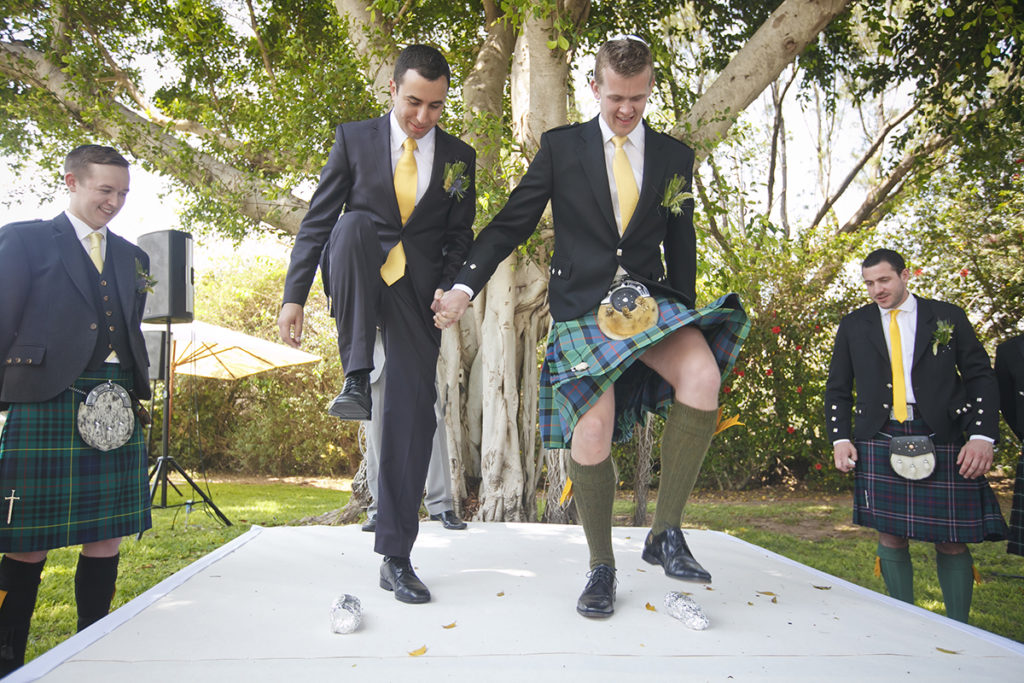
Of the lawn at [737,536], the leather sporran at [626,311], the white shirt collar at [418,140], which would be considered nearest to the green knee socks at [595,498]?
the leather sporran at [626,311]

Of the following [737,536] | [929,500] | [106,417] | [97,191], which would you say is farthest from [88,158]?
[737,536]

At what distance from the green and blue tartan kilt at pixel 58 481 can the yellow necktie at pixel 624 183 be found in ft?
5.80

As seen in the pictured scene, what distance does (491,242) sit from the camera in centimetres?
231

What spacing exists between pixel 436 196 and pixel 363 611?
129 cm

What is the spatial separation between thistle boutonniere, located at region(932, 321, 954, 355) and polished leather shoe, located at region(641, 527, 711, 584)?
1.59 metres

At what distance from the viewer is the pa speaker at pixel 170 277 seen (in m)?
5.35

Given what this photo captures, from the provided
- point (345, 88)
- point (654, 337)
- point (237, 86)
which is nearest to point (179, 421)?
point (237, 86)

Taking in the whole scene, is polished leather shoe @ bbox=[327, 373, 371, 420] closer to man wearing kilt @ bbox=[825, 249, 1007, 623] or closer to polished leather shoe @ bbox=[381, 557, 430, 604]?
polished leather shoe @ bbox=[381, 557, 430, 604]

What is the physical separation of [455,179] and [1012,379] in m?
2.47

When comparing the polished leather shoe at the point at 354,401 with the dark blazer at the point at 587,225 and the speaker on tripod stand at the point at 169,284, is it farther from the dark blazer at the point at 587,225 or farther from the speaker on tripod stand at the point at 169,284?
the speaker on tripod stand at the point at 169,284

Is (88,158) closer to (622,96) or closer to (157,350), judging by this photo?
(622,96)

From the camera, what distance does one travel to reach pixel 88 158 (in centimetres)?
236

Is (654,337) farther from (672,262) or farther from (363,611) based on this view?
(363,611)

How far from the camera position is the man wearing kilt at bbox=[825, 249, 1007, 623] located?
287 centimetres
